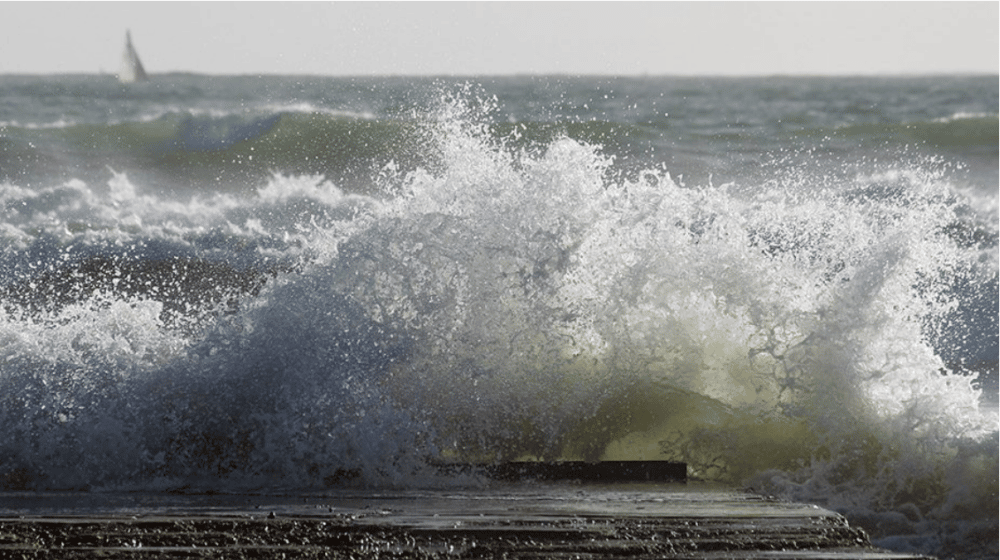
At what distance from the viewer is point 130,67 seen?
1319 centimetres

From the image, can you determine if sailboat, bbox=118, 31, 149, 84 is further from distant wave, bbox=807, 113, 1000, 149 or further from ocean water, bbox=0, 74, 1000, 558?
distant wave, bbox=807, 113, 1000, 149

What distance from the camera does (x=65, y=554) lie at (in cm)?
233

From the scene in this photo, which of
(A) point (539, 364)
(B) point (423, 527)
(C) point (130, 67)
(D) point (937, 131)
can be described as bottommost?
(B) point (423, 527)

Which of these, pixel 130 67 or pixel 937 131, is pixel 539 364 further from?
pixel 937 131

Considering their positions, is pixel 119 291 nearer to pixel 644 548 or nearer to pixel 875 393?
pixel 875 393

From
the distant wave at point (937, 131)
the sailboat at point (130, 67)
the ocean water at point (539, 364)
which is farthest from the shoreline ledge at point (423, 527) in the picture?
the distant wave at point (937, 131)

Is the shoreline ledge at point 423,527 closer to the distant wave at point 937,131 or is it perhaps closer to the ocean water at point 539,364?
the ocean water at point 539,364

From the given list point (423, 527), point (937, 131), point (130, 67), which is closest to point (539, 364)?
point (423, 527)

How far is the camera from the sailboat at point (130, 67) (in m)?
12.3

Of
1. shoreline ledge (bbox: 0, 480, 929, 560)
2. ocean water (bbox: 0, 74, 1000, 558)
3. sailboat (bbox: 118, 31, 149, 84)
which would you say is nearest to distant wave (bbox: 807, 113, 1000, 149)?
ocean water (bbox: 0, 74, 1000, 558)

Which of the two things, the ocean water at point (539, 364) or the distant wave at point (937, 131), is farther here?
the distant wave at point (937, 131)

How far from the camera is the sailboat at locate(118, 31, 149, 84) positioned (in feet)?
40.4

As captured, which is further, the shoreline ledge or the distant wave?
the distant wave

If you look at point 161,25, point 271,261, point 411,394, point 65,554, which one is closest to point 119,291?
point 271,261
